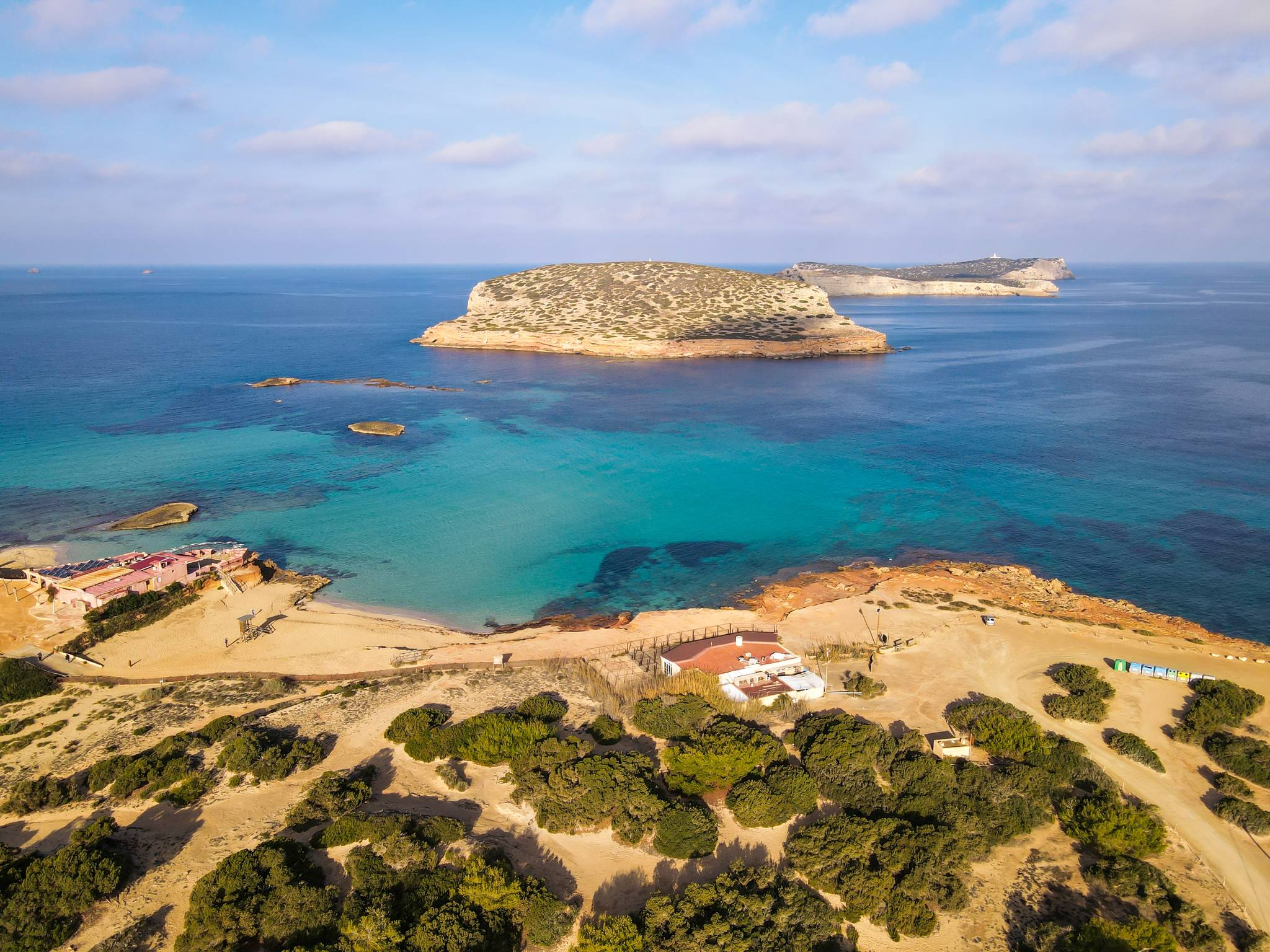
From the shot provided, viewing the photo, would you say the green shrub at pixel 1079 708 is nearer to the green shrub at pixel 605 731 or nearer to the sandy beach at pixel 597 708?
the sandy beach at pixel 597 708

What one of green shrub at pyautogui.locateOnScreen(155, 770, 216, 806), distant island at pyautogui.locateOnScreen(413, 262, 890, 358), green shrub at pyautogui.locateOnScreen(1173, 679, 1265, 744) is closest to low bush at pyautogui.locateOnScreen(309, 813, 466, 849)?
green shrub at pyautogui.locateOnScreen(155, 770, 216, 806)

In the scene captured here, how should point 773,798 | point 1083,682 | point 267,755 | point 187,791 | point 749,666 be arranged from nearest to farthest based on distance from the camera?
point 773,798
point 187,791
point 267,755
point 1083,682
point 749,666

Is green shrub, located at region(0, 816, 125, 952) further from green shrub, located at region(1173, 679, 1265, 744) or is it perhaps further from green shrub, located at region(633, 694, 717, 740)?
green shrub, located at region(1173, 679, 1265, 744)

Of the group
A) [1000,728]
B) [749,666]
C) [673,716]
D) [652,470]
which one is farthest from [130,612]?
[1000,728]

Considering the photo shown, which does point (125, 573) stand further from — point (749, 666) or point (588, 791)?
point (749, 666)

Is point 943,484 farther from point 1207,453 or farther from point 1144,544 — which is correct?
point 1207,453

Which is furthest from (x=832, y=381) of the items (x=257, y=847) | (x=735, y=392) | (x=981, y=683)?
(x=257, y=847)
